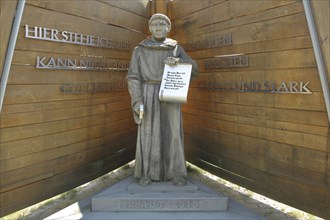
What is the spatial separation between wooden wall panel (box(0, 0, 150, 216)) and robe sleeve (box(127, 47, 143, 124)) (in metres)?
0.74

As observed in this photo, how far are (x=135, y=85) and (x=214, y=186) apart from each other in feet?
6.64

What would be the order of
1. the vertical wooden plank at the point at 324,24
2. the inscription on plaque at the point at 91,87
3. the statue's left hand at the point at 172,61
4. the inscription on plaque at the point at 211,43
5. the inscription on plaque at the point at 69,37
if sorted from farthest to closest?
the inscription on plaque at the point at 211,43, the inscription on plaque at the point at 91,87, the statue's left hand at the point at 172,61, the inscription on plaque at the point at 69,37, the vertical wooden plank at the point at 324,24

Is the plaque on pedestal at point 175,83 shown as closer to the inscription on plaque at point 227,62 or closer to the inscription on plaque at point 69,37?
the inscription on plaque at point 227,62

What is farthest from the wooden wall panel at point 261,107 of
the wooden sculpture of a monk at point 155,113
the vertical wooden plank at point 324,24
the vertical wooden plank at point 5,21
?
the vertical wooden plank at point 5,21

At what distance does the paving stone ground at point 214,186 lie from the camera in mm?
3068

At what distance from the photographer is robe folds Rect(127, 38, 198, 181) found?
122 inches

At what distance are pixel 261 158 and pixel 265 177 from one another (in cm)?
24

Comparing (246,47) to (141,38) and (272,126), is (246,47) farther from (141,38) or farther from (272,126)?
(141,38)

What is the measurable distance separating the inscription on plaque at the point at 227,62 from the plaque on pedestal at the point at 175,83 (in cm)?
83

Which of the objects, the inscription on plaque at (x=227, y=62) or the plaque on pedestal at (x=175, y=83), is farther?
the inscription on plaque at (x=227, y=62)

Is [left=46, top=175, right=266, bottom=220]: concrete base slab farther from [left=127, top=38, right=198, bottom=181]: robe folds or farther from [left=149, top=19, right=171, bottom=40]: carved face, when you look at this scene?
[left=149, top=19, right=171, bottom=40]: carved face

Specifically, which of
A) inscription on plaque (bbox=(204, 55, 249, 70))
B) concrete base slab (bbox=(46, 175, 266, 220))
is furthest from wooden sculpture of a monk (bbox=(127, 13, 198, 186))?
inscription on plaque (bbox=(204, 55, 249, 70))

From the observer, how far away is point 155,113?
3.09 metres

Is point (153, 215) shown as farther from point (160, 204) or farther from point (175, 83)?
point (175, 83)
